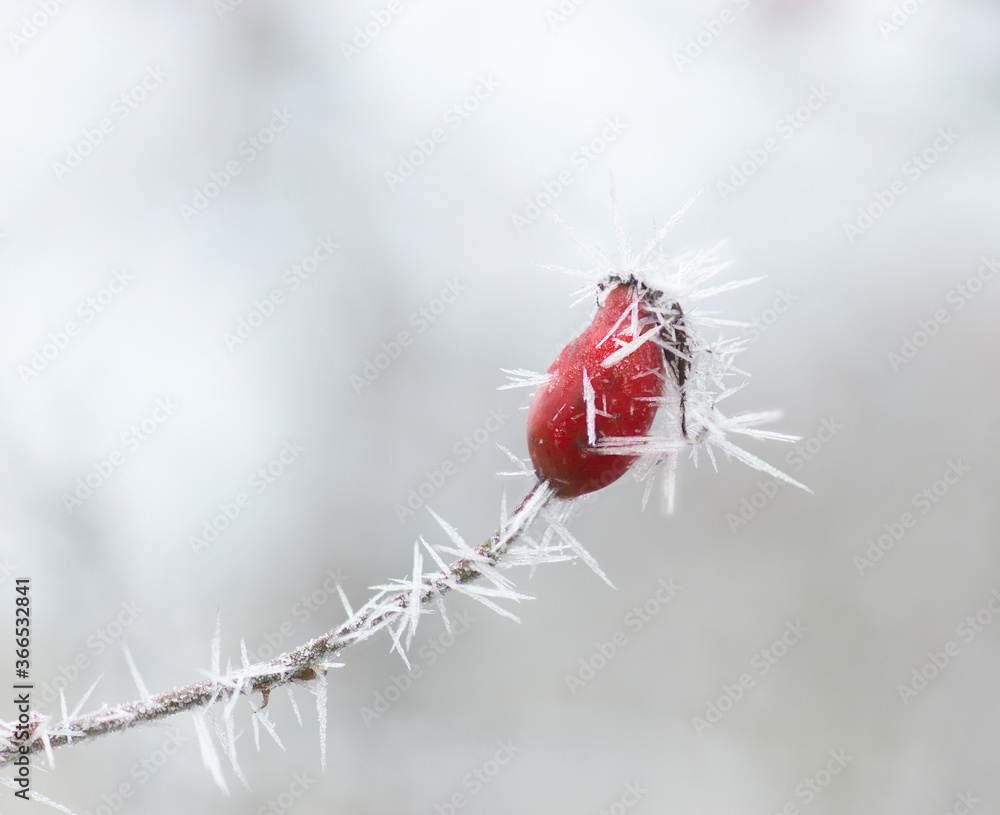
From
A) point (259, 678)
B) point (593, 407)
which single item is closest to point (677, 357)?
point (593, 407)

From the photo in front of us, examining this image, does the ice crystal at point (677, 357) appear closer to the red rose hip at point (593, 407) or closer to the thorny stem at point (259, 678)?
the red rose hip at point (593, 407)

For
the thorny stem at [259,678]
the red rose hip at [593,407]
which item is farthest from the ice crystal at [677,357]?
the thorny stem at [259,678]

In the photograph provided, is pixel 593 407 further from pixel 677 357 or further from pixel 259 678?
pixel 259 678

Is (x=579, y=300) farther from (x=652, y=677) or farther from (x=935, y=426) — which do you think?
(x=935, y=426)

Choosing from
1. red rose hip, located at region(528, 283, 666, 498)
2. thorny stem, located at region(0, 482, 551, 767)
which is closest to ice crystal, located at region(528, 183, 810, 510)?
red rose hip, located at region(528, 283, 666, 498)

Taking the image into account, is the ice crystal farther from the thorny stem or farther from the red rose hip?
the thorny stem
